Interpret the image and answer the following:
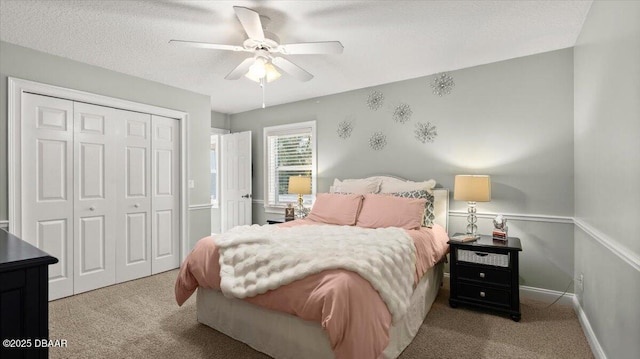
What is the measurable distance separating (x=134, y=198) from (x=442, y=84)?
388 cm

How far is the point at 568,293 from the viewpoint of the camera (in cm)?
293

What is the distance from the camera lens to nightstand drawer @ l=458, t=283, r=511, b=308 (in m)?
2.65

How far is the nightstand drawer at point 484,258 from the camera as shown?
2.67 meters

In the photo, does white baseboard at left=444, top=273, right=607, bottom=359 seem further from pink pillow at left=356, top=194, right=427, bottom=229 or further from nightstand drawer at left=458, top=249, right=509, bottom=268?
pink pillow at left=356, top=194, right=427, bottom=229

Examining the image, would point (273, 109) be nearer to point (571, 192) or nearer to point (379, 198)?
point (379, 198)

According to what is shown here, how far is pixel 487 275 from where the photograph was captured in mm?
2727

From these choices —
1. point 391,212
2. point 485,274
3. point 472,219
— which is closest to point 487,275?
point 485,274

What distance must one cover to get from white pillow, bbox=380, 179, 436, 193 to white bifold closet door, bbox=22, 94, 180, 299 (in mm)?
2747

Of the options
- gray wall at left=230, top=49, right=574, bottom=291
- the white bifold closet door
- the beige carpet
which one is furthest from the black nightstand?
the white bifold closet door

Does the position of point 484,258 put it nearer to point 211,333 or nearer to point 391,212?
point 391,212

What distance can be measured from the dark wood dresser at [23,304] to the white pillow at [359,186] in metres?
3.02

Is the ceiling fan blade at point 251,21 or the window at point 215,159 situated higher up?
the ceiling fan blade at point 251,21

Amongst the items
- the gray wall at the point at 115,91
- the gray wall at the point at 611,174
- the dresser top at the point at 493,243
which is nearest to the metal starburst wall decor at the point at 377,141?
the dresser top at the point at 493,243

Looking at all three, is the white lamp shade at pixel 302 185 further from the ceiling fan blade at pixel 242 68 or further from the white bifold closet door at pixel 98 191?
the ceiling fan blade at pixel 242 68
